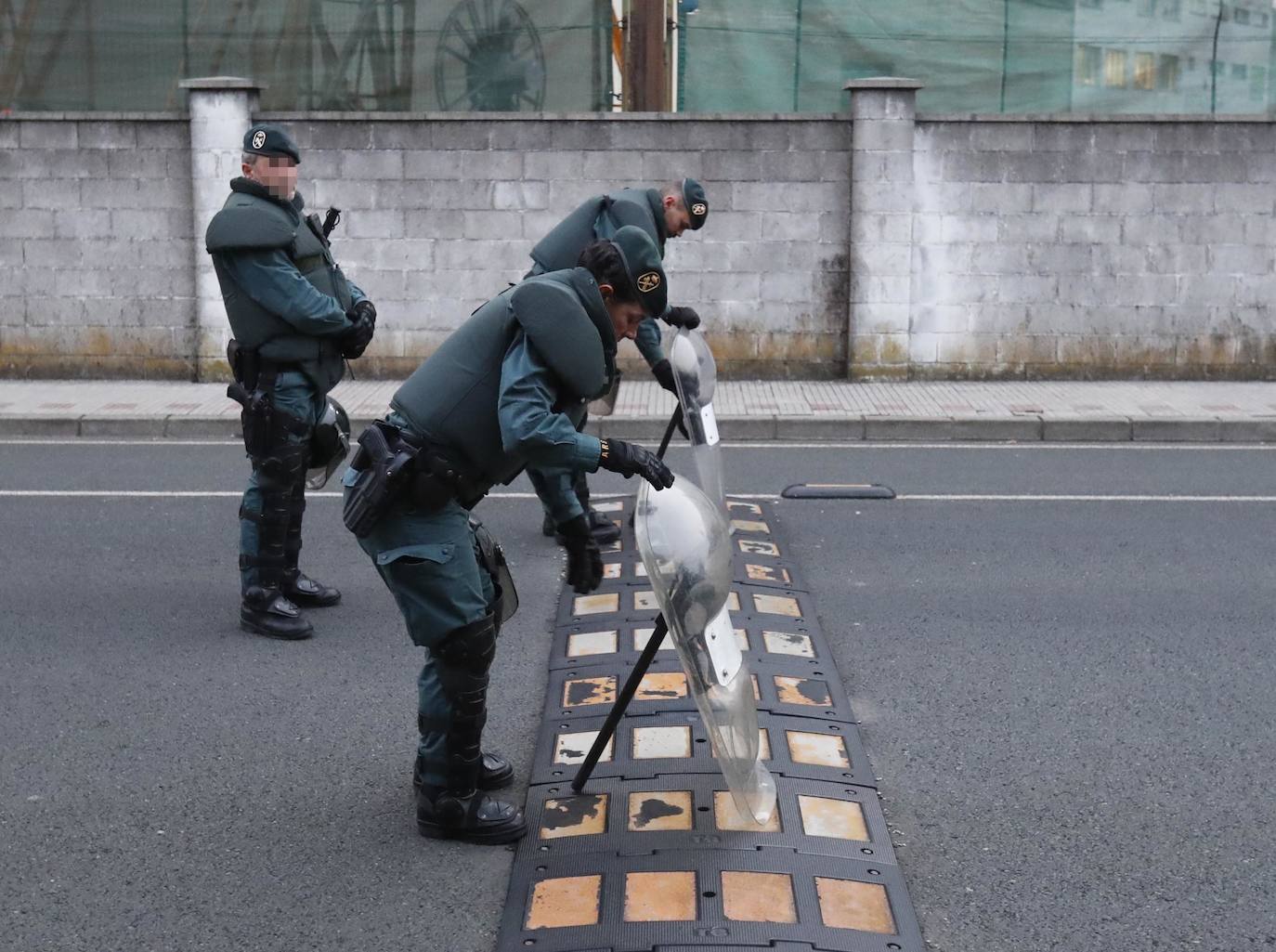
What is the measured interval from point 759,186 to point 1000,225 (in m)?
2.05

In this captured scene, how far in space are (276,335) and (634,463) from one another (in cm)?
270

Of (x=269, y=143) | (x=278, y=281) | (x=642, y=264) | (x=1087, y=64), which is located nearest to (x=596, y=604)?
(x=278, y=281)

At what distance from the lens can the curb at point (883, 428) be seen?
38.2ft

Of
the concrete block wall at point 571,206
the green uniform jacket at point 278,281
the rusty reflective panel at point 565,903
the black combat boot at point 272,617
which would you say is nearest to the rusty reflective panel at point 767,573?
the black combat boot at point 272,617

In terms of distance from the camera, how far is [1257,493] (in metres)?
9.52

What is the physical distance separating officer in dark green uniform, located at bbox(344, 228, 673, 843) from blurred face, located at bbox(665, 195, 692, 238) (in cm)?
325

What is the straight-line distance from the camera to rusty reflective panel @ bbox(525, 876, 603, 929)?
4.08 meters

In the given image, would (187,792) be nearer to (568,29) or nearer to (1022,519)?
(1022,519)

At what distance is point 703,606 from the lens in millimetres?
4297

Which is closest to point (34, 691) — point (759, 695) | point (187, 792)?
point (187, 792)

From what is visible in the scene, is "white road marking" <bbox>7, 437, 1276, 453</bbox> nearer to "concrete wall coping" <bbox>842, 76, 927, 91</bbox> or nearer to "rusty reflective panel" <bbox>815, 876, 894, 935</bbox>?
"concrete wall coping" <bbox>842, 76, 927, 91</bbox>

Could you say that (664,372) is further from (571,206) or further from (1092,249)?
(1092,249)

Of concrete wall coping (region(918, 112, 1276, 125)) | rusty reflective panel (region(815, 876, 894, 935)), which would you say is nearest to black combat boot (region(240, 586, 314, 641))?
rusty reflective panel (region(815, 876, 894, 935))

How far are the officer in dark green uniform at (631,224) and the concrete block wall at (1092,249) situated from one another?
241 inches
